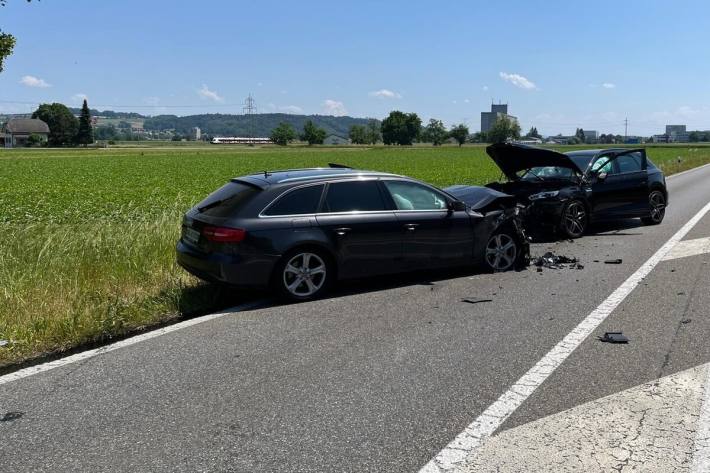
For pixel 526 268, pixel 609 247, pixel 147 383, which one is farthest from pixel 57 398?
pixel 609 247

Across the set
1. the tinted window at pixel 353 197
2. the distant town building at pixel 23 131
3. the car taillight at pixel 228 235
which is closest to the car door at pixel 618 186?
the tinted window at pixel 353 197

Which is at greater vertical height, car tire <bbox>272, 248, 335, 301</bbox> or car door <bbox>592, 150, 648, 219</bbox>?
car door <bbox>592, 150, 648, 219</bbox>

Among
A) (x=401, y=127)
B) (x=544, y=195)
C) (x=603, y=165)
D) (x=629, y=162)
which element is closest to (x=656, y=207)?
(x=629, y=162)

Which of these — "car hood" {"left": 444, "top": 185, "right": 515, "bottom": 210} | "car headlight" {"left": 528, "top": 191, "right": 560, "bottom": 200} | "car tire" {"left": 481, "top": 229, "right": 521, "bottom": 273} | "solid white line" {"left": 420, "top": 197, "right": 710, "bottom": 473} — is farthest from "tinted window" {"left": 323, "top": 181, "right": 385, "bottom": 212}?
"car headlight" {"left": 528, "top": 191, "right": 560, "bottom": 200}

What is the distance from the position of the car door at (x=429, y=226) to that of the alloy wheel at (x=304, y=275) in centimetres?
117

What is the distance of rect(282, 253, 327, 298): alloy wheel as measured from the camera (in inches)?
263

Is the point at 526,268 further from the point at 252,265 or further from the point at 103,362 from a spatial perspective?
the point at 103,362

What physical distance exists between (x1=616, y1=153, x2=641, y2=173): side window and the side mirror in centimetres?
628

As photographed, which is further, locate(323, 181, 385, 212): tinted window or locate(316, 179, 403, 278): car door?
locate(323, 181, 385, 212): tinted window

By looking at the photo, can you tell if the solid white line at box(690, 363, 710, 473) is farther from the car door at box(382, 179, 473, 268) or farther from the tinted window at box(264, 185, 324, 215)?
the tinted window at box(264, 185, 324, 215)

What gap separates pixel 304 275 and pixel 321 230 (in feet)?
1.76

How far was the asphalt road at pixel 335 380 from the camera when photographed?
11.1 feet

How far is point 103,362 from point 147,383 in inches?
27.3

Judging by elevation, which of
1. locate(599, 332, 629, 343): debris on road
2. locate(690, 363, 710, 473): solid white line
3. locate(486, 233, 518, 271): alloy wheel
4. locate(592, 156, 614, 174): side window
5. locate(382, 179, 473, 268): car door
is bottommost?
locate(690, 363, 710, 473): solid white line
